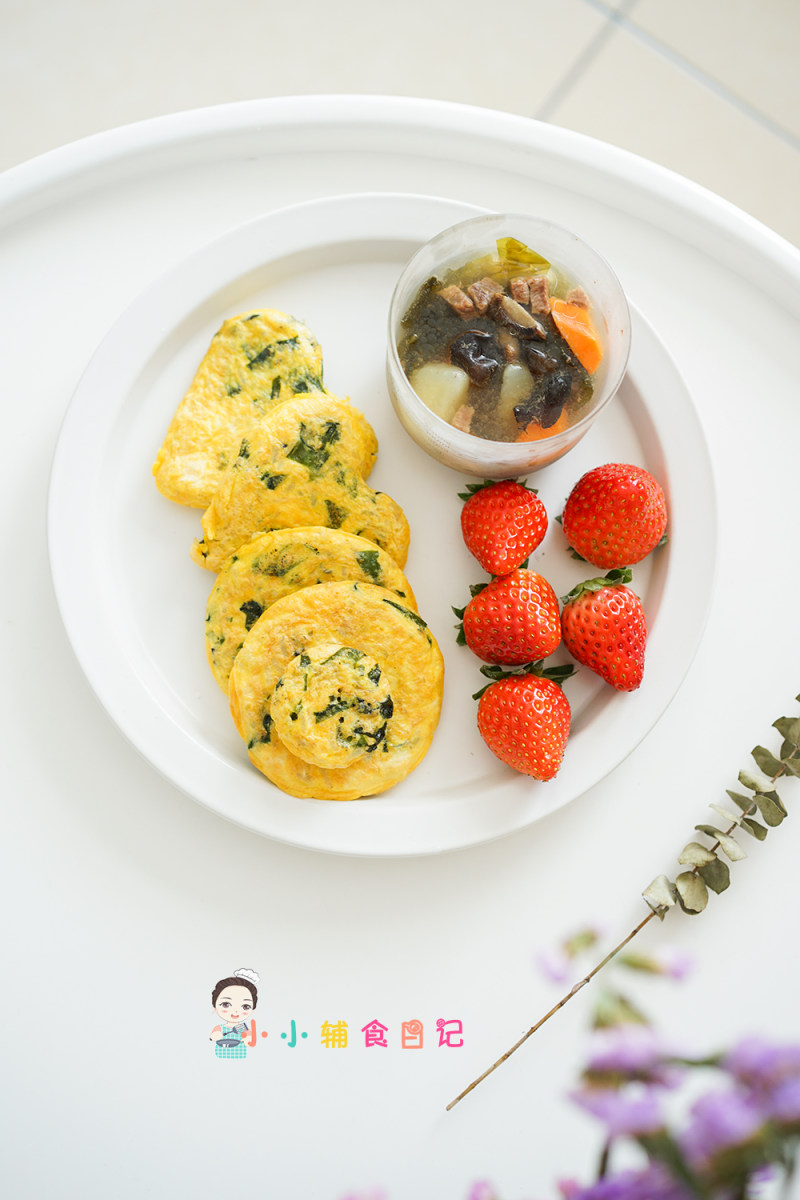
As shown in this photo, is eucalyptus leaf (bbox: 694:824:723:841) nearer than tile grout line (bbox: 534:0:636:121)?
Yes

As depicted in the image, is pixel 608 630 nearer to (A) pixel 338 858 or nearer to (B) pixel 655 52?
(A) pixel 338 858

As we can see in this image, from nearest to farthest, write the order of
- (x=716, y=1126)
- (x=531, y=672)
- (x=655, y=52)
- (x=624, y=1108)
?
1. (x=716, y=1126)
2. (x=624, y=1108)
3. (x=531, y=672)
4. (x=655, y=52)

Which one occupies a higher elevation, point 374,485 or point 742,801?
point 374,485

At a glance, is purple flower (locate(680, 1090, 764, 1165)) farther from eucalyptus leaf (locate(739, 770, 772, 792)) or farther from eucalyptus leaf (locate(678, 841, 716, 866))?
eucalyptus leaf (locate(739, 770, 772, 792))

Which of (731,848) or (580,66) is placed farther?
(580,66)

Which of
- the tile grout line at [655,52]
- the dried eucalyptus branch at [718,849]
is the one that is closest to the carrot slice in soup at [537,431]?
the dried eucalyptus branch at [718,849]

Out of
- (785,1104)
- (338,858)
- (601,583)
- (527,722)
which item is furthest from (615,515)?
(785,1104)

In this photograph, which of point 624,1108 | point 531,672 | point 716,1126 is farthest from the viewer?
point 531,672

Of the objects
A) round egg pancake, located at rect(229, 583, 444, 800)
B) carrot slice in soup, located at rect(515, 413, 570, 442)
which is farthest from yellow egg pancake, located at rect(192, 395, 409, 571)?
carrot slice in soup, located at rect(515, 413, 570, 442)

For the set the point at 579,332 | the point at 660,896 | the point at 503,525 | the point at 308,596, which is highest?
the point at 579,332
